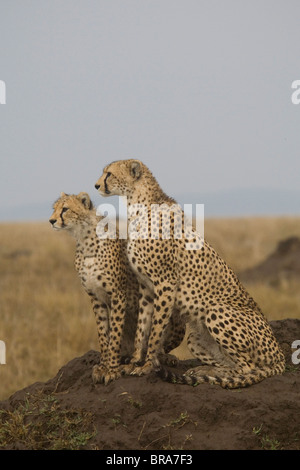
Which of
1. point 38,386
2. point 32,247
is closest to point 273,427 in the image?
point 38,386

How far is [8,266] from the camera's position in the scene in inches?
671

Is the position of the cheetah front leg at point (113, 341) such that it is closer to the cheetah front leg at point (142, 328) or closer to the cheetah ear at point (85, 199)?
the cheetah front leg at point (142, 328)

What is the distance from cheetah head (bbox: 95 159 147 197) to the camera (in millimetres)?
4352

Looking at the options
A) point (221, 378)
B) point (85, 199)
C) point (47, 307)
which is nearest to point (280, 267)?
point (47, 307)

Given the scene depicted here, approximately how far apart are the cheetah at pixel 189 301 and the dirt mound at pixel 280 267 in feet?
28.0

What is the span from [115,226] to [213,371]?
113 cm


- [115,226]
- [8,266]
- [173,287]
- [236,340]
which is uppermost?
[115,226]

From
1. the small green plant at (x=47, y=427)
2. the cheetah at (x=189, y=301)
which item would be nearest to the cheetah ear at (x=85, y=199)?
the cheetah at (x=189, y=301)

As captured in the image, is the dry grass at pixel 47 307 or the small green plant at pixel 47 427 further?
the dry grass at pixel 47 307

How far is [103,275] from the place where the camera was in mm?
4406

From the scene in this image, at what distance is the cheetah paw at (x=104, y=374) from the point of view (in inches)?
175
